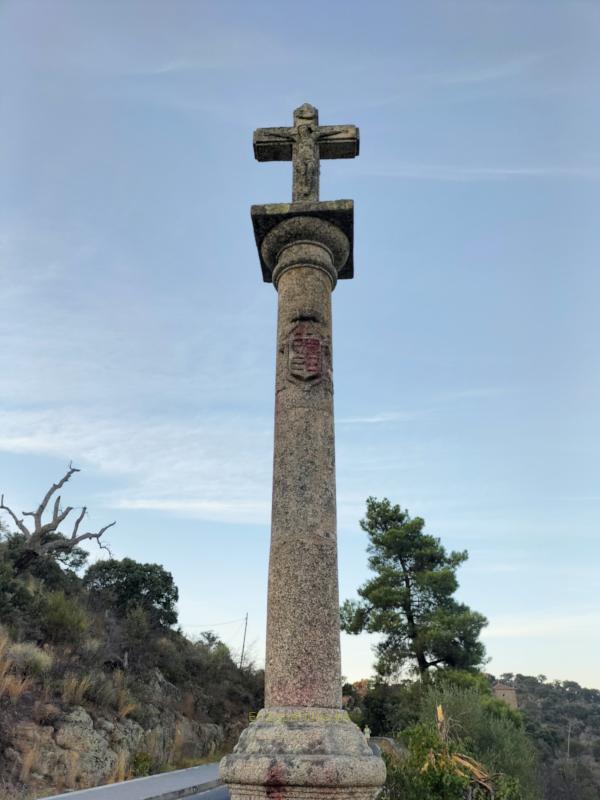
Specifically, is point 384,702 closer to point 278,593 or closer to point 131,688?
point 131,688

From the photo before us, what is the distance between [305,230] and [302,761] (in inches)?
154

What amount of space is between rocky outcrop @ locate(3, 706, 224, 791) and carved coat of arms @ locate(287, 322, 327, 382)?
360 inches

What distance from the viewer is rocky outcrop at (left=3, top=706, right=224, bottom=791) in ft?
33.6

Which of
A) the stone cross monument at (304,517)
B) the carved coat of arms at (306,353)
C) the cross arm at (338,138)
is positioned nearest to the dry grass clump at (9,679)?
the stone cross monument at (304,517)

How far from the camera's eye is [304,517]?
13.9 feet

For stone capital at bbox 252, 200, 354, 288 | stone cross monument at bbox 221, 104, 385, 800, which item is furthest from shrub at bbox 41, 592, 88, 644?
stone capital at bbox 252, 200, 354, 288

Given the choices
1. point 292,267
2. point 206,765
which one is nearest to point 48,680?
point 206,765

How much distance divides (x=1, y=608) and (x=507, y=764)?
40.3 feet

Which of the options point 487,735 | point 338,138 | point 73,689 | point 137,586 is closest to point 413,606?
point 487,735

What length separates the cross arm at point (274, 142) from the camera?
5820mm

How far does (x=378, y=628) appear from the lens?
2259 cm

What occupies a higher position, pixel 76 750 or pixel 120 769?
pixel 76 750

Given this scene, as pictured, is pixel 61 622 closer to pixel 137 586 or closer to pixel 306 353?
pixel 137 586

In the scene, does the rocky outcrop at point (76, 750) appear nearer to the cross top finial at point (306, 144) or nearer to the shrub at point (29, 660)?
the shrub at point (29, 660)
